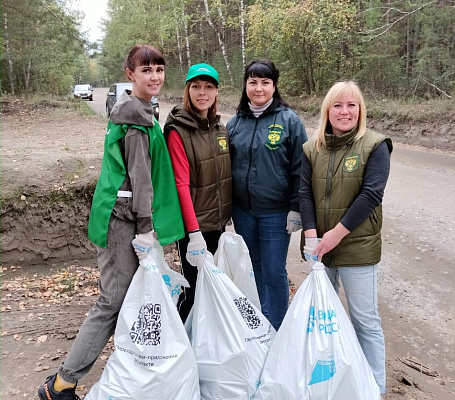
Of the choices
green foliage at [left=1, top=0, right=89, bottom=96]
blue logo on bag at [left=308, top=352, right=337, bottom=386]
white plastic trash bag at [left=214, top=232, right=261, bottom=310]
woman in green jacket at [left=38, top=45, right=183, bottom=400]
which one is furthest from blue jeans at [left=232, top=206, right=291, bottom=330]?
green foliage at [left=1, top=0, right=89, bottom=96]

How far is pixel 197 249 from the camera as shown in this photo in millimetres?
2492

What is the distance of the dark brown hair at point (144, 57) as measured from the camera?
226 cm

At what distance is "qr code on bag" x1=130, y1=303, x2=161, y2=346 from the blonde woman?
3.02 ft

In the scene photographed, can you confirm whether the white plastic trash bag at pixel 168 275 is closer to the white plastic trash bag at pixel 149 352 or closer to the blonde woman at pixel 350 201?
the white plastic trash bag at pixel 149 352

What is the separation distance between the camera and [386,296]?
4016mm

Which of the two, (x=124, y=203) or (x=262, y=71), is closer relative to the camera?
(x=124, y=203)

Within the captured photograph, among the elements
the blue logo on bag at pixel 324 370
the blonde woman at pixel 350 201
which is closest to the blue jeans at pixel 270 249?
the blonde woman at pixel 350 201

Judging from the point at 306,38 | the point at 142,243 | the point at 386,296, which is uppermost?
the point at 306,38

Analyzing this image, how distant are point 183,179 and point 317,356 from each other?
1.24m

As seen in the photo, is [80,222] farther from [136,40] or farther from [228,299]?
[136,40]

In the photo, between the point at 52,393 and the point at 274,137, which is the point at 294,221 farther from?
the point at 52,393

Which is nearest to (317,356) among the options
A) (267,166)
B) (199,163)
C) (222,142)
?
(267,166)

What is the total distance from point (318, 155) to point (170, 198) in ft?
2.92

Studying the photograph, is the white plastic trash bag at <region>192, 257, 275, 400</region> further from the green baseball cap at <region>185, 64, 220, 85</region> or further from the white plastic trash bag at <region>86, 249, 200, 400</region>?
the green baseball cap at <region>185, 64, 220, 85</region>
